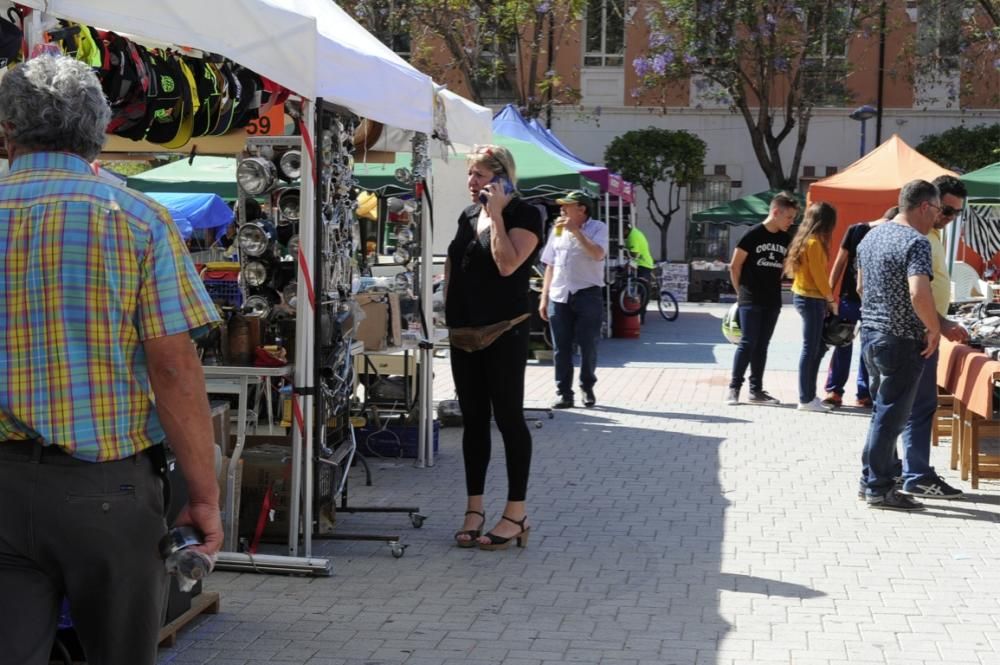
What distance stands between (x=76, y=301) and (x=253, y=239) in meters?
3.94

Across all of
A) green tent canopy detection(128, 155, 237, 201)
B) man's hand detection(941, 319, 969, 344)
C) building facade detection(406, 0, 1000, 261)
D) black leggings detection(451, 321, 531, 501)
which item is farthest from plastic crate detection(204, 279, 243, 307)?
building facade detection(406, 0, 1000, 261)

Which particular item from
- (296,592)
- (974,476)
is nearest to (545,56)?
(974,476)

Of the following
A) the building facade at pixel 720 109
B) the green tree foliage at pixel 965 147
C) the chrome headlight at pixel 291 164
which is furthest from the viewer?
the building facade at pixel 720 109

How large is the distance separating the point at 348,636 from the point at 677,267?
995 inches

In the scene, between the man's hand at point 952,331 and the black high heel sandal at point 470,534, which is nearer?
the black high heel sandal at point 470,534

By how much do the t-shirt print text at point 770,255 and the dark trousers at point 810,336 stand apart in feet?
1.28

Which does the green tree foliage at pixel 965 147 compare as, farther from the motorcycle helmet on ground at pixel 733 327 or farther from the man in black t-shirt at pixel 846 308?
the man in black t-shirt at pixel 846 308

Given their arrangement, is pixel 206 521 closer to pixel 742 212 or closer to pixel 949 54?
pixel 742 212

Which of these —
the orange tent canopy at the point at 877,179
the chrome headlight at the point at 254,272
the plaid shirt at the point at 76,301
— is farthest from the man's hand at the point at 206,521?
the orange tent canopy at the point at 877,179

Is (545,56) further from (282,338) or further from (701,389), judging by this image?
(282,338)

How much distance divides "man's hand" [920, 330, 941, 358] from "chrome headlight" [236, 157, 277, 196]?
140 inches

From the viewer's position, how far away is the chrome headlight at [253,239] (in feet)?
21.6

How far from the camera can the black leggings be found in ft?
20.3

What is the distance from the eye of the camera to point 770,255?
443 inches
